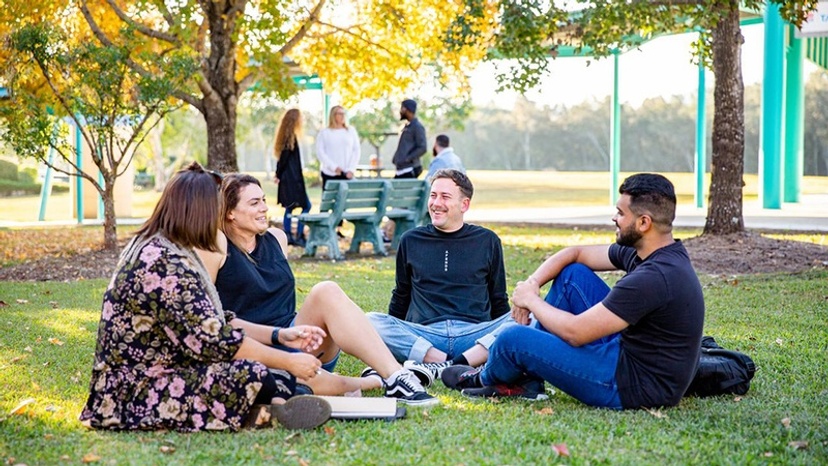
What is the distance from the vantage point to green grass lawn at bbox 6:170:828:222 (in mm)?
24266

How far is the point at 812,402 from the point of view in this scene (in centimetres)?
508

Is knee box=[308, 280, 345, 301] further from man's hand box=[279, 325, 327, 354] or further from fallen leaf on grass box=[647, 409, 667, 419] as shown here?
fallen leaf on grass box=[647, 409, 667, 419]

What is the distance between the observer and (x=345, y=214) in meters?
12.5

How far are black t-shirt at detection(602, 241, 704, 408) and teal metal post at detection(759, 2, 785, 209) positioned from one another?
52.1 ft

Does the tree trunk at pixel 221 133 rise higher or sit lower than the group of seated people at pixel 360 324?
higher

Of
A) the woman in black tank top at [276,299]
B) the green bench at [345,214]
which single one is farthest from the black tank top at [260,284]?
the green bench at [345,214]

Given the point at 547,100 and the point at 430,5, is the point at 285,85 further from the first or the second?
the point at 547,100

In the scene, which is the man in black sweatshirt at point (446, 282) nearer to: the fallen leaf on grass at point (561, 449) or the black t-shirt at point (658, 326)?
the black t-shirt at point (658, 326)

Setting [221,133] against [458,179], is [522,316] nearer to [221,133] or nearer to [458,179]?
[458,179]

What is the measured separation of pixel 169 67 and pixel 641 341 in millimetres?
9092

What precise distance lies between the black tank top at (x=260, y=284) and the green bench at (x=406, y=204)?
296 inches

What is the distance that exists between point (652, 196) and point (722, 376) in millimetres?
1136

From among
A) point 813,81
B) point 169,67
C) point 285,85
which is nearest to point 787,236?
point 285,85

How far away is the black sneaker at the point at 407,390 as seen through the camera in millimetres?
4906
